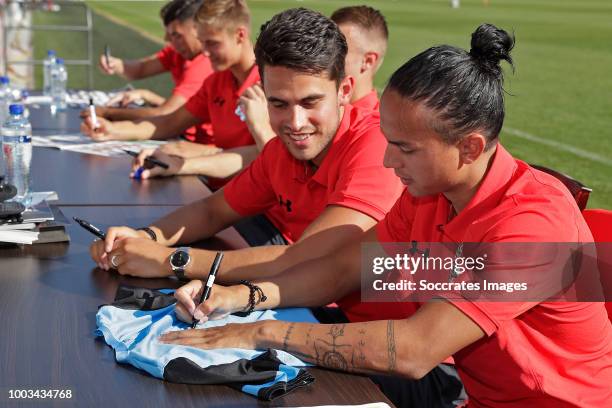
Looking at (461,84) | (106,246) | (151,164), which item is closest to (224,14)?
(151,164)

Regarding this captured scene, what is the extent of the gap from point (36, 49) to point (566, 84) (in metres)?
10.9

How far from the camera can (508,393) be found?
2.09 meters

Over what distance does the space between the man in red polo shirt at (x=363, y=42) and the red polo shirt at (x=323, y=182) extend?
838 millimetres

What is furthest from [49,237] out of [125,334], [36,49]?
[36,49]

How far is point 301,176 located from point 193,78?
2.81 metres

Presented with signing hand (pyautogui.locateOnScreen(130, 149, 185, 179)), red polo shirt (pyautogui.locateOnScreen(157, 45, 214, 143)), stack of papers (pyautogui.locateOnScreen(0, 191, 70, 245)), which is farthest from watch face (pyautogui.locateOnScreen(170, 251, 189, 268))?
red polo shirt (pyautogui.locateOnScreen(157, 45, 214, 143))

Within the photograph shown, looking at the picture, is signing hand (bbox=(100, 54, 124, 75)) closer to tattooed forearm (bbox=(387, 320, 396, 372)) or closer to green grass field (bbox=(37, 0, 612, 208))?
green grass field (bbox=(37, 0, 612, 208))

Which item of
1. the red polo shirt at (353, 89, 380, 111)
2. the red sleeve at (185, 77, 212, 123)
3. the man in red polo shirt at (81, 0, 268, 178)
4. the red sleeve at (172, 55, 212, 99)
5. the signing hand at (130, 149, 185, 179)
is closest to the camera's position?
the red polo shirt at (353, 89, 380, 111)

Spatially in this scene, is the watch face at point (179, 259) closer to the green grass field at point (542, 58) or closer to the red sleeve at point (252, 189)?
A: the red sleeve at point (252, 189)

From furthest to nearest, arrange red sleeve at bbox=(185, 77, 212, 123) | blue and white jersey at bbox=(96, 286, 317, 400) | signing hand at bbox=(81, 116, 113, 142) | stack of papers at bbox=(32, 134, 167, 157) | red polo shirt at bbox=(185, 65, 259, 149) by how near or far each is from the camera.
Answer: red sleeve at bbox=(185, 77, 212, 123)
red polo shirt at bbox=(185, 65, 259, 149)
signing hand at bbox=(81, 116, 113, 142)
stack of papers at bbox=(32, 134, 167, 157)
blue and white jersey at bbox=(96, 286, 317, 400)

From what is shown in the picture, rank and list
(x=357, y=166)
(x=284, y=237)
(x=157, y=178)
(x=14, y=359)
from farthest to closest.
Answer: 1. (x=157, y=178)
2. (x=284, y=237)
3. (x=357, y=166)
4. (x=14, y=359)

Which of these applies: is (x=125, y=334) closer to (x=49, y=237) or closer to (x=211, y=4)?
(x=49, y=237)

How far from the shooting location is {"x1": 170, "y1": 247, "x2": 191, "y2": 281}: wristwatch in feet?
8.32

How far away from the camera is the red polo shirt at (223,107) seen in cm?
474
